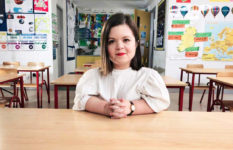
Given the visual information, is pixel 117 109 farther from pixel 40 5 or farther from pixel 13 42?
pixel 13 42

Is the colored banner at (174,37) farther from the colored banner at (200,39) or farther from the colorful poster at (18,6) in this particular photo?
the colorful poster at (18,6)

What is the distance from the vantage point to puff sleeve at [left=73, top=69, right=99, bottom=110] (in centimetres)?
81

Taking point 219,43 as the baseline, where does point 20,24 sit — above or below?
above

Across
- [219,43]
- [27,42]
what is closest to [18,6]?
[27,42]

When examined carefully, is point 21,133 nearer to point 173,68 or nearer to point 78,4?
point 173,68

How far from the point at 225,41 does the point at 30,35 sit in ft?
14.9

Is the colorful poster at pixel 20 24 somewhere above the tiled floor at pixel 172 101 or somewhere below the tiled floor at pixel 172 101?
above

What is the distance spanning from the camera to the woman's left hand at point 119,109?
68 centimetres

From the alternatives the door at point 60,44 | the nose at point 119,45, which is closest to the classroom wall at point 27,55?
the door at point 60,44

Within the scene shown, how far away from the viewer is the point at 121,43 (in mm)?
767

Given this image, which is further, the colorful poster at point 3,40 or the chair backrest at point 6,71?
the colorful poster at point 3,40

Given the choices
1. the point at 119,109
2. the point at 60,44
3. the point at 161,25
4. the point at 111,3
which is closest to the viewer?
the point at 119,109

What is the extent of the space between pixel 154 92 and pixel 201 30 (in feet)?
12.4

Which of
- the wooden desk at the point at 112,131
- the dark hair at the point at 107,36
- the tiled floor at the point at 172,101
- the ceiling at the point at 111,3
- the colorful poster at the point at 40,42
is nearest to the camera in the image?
the wooden desk at the point at 112,131
